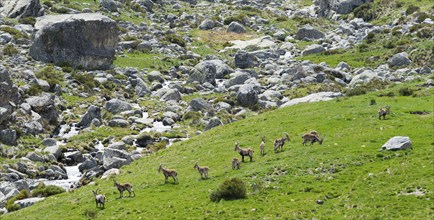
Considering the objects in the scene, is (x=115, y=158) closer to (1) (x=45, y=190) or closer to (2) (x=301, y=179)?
(1) (x=45, y=190)

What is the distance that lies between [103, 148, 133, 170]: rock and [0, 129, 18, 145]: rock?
32.1 feet

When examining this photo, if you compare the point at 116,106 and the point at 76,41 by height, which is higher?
the point at 76,41

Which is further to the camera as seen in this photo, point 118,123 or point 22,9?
point 22,9

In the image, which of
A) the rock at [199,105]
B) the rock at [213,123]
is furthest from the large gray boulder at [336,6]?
the rock at [213,123]

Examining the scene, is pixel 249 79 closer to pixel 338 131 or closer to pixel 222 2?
pixel 338 131

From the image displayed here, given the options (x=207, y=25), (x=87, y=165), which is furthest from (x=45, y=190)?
(x=207, y=25)

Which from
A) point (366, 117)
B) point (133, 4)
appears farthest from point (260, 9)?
point (366, 117)

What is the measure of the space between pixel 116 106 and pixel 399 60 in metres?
45.2

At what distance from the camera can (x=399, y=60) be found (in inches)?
3359

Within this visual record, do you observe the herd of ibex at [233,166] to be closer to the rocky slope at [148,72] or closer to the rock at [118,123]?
the rocky slope at [148,72]

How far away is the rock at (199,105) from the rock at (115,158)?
20804mm

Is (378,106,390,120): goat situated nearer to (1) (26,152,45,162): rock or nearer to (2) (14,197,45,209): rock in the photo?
(2) (14,197,45,209): rock

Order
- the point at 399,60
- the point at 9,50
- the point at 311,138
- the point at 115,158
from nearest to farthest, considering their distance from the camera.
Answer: the point at 311,138 < the point at 115,158 < the point at 9,50 < the point at 399,60

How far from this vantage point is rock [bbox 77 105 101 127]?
6350 cm
